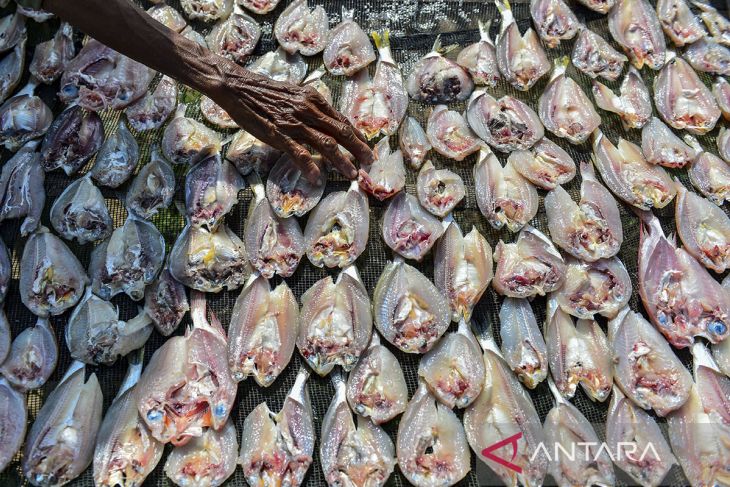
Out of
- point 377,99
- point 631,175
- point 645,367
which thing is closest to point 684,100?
point 631,175

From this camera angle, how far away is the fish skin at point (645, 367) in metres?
2.41

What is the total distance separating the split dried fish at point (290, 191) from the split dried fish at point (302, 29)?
0.80 m

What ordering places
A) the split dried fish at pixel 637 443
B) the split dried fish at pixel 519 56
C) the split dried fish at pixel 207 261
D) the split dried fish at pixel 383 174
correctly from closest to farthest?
the split dried fish at pixel 637 443 < the split dried fish at pixel 207 261 < the split dried fish at pixel 383 174 < the split dried fish at pixel 519 56

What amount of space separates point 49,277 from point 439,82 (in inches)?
84.1

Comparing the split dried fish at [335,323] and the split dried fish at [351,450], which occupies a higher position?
the split dried fish at [335,323]

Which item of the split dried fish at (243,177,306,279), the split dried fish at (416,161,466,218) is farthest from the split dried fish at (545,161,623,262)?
the split dried fish at (243,177,306,279)

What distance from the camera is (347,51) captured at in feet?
10.3

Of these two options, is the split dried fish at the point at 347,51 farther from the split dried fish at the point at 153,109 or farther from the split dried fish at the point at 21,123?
the split dried fish at the point at 21,123

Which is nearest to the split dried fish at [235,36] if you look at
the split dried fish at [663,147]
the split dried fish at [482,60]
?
the split dried fish at [482,60]

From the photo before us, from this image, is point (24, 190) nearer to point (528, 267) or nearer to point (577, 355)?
point (528, 267)

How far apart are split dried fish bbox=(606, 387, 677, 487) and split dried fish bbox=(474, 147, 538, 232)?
2.90ft

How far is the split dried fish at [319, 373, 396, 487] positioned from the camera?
87.7 inches

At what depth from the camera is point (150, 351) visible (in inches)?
97.3

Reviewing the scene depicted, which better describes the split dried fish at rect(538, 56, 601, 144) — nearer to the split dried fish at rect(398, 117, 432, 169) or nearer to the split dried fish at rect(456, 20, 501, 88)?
the split dried fish at rect(456, 20, 501, 88)
